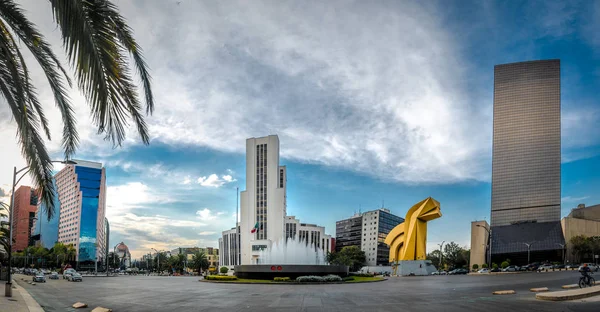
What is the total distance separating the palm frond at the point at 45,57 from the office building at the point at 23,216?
239 feet

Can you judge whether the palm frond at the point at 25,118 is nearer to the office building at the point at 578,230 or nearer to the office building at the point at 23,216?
the office building at the point at 23,216

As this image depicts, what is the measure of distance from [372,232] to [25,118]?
15913 cm

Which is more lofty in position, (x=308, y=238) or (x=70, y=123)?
(x=70, y=123)

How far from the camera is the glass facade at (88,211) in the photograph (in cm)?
14575

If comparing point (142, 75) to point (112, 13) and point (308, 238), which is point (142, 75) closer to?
point (112, 13)

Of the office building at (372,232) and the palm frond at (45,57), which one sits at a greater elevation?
the palm frond at (45,57)

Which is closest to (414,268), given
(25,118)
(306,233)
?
(306,233)

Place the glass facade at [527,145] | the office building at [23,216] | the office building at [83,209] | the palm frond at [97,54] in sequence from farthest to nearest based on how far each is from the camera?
1. the office building at [83,209]
2. the glass facade at [527,145]
3. the office building at [23,216]
4. the palm frond at [97,54]

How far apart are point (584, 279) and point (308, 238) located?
10132 centimetres

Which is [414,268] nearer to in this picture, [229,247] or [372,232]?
[229,247]

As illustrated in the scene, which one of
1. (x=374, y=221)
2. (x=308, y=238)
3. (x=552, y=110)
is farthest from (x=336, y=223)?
(x=552, y=110)

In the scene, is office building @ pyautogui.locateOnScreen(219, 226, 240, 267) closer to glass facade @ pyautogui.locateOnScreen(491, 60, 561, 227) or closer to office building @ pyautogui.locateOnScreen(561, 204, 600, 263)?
glass facade @ pyautogui.locateOnScreen(491, 60, 561, 227)

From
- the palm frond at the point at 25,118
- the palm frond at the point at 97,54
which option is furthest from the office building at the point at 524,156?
the palm frond at the point at 97,54

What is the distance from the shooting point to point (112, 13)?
22.6 ft
